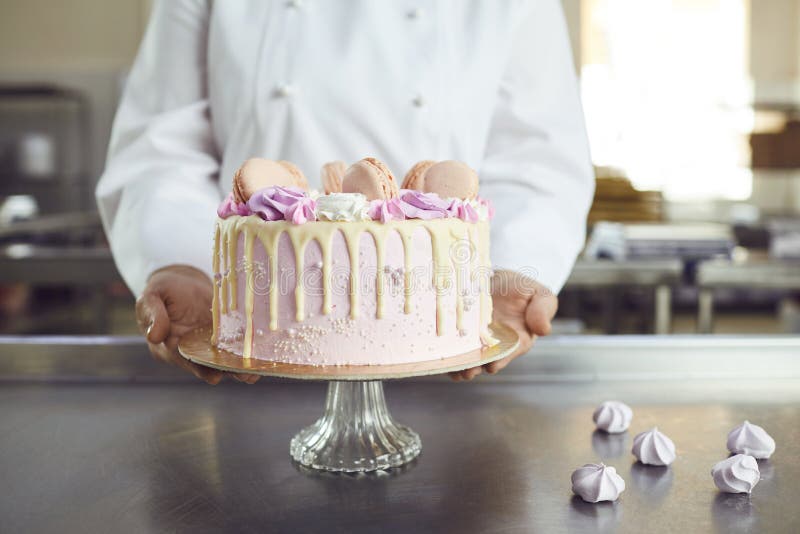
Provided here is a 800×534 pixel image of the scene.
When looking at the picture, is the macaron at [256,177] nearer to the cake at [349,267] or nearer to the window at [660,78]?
the cake at [349,267]

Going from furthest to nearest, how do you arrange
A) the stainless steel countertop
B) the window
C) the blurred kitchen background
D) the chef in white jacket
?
1. the window
2. the blurred kitchen background
3. the chef in white jacket
4. the stainless steel countertop

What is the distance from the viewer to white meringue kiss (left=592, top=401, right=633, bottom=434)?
101cm

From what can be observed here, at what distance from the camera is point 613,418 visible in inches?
39.8

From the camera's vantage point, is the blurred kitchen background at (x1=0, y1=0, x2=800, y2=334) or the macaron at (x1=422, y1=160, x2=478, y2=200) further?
the blurred kitchen background at (x1=0, y1=0, x2=800, y2=334)

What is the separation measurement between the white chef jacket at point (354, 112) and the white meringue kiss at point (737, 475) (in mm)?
438

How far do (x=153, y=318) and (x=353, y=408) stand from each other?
0.27m

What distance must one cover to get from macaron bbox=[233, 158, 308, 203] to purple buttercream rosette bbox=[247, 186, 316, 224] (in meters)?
0.03

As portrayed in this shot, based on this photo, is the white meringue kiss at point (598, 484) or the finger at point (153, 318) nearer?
the white meringue kiss at point (598, 484)

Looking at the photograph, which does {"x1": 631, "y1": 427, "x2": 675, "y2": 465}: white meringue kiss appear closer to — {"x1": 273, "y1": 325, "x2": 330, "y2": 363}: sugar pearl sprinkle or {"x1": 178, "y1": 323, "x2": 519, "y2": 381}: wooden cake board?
{"x1": 178, "y1": 323, "x2": 519, "y2": 381}: wooden cake board

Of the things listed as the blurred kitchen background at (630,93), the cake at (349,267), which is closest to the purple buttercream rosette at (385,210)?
the cake at (349,267)

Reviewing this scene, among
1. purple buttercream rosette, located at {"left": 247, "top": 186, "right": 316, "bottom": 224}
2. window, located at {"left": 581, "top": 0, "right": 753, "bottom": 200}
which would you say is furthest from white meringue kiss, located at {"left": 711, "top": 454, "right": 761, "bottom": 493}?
window, located at {"left": 581, "top": 0, "right": 753, "bottom": 200}

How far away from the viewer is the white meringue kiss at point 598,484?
79 cm

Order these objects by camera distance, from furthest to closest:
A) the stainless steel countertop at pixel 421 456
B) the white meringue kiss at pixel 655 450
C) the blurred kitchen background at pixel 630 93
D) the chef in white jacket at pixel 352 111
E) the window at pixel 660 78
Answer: the window at pixel 660 78 < the blurred kitchen background at pixel 630 93 < the chef in white jacket at pixel 352 111 < the white meringue kiss at pixel 655 450 < the stainless steel countertop at pixel 421 456

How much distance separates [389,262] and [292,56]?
0.50m
